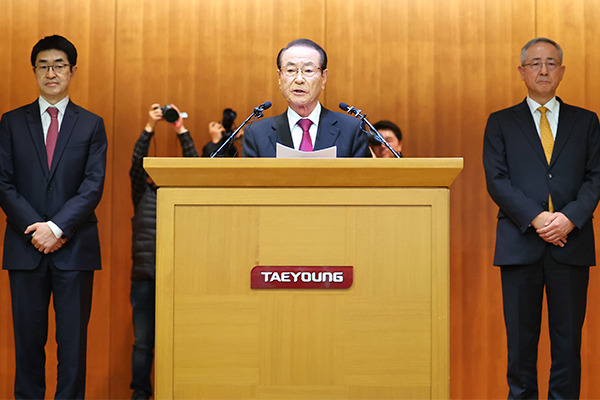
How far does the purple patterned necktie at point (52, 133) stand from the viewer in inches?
113

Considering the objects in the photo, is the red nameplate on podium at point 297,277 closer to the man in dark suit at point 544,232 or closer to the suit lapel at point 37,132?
the man in dark suit at point 544,232

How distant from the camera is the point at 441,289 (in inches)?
65.6

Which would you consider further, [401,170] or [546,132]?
[546,132]

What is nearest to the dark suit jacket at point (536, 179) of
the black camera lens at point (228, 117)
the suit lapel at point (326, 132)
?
the suit lapel at point (326, 132)

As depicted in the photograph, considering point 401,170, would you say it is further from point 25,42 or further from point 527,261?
point 25,42

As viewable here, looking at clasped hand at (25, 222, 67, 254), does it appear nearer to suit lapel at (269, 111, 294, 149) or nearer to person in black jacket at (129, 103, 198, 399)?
person in black jacket at (129, 103, 198, 399)

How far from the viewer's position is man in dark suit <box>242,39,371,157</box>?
2.36 meters

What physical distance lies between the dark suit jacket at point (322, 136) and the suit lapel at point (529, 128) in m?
0.84

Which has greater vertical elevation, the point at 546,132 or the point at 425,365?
the point at 546,132

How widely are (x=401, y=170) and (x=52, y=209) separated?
168cm

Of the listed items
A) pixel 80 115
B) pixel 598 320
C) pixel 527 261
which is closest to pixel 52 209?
pixel 80 115

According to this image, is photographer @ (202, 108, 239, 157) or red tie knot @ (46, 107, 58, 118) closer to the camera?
red tie knot @ (46, 107, 58, 118)

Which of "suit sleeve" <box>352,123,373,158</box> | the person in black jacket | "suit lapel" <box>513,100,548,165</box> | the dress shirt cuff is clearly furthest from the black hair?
"suit lapel" <box>513,100,548,165</box>

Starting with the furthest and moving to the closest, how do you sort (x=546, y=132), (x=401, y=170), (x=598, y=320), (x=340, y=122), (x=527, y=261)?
(x=598, y=320) → (x=546, y=132) → (x=527, y=261) → (x=340, y=122) → (x=401, y=170)
